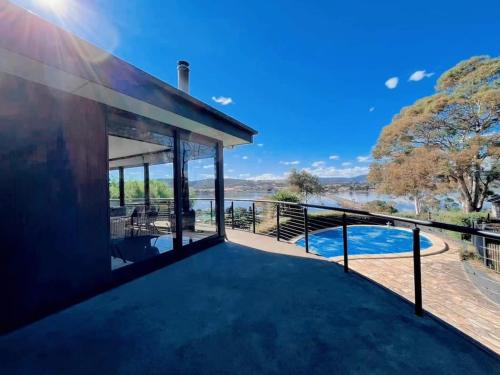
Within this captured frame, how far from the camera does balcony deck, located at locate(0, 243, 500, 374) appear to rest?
5.09 ft

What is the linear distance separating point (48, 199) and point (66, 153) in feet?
1.69

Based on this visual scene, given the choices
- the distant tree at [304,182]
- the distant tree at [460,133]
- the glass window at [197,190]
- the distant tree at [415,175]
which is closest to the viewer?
the glass window at [197,190]

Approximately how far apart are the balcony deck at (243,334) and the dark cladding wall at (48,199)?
286 millimetres

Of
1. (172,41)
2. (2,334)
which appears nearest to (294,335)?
(2,334)

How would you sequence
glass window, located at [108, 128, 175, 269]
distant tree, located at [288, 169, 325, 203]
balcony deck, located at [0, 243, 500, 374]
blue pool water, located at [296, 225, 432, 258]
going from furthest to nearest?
distant tree, located at [288, 169, 325, 203] < blue pool water, located at [296, 225, 432, 258] < glass window, located at [108, 128, 175, 269] < balcony deck, located at [0, 243, 500, 374]

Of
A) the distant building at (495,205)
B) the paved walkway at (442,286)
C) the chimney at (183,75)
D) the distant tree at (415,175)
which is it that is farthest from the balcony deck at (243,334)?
the distant building at (495,205)

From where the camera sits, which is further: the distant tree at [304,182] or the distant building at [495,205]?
the distant tree at [304,182]

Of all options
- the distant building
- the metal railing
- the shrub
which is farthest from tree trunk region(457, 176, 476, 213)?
the shrub

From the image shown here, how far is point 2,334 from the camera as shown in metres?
1.95

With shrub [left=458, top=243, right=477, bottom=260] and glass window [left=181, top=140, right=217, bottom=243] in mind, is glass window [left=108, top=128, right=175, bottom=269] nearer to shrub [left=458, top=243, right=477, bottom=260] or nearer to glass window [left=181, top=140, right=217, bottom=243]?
glass window [left=181, top=140, right=217, bottom=243]

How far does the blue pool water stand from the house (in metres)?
7.17

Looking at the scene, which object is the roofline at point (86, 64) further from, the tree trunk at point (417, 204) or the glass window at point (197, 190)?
the tree trunk at point (417, 204)

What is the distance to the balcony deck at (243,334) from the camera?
1.55 m

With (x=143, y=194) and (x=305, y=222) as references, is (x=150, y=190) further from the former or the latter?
(x=305, y=222)
